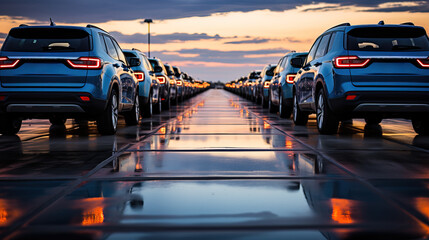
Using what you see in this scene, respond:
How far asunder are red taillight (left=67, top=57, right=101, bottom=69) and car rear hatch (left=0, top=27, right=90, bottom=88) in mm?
54

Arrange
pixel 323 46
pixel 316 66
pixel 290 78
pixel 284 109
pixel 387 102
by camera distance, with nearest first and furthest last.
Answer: pixel 387 102
pixel 316 66
pixel 323 46
pixel 290 78
pixel 284 109

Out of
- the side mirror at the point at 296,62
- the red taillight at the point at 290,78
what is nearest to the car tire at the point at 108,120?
the side mirror at the point at 296,62

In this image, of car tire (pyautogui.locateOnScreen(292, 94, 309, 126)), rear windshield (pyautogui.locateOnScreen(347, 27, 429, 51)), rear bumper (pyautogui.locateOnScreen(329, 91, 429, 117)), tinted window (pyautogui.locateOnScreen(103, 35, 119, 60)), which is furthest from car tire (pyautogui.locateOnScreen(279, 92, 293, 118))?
rear bumper (pyautogui.locateOnScreen(329, 91, 429, 117))

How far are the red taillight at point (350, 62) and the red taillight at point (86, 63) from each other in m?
4.30

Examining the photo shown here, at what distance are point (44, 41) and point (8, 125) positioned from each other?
2.00 meters

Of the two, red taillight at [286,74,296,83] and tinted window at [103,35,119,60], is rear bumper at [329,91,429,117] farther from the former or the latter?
red taillight at [286,74,296,83]

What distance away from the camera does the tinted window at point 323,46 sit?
12038 mm

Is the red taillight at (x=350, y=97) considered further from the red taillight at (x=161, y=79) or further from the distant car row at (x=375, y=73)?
the red taillight at (x=161, y=79)

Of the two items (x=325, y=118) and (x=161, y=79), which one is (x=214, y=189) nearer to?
(x=325, y=118)

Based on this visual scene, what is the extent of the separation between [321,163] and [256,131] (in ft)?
16.6

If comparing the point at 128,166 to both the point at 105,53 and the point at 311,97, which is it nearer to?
the point at 105,53

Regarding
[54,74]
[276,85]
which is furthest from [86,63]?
[276,85]

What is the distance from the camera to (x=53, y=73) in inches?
413

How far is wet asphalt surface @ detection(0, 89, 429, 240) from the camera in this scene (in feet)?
14.3
